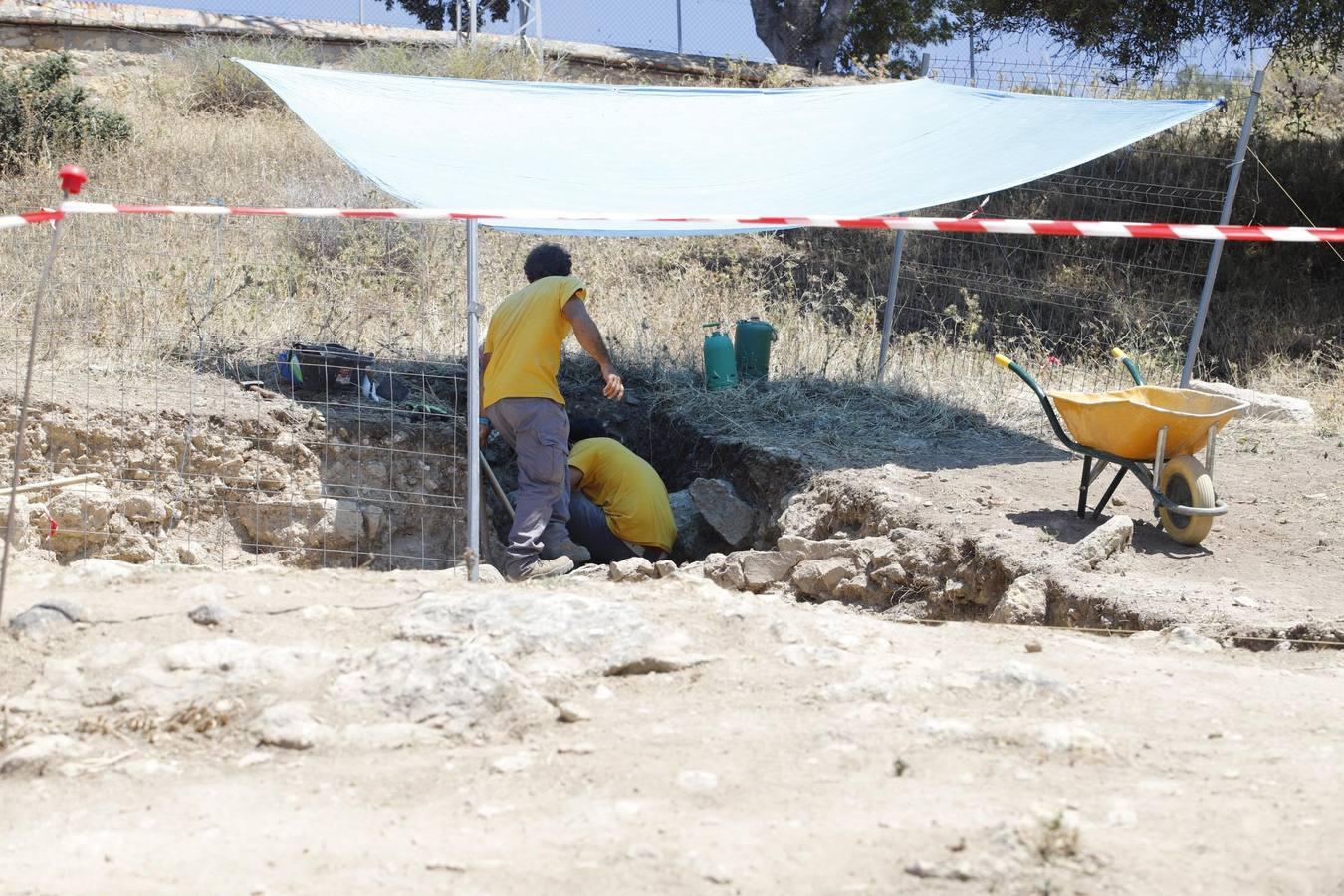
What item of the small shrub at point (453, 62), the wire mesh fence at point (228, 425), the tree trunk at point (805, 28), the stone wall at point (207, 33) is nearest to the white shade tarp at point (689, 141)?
the wire mesh fence at point (228, 425)

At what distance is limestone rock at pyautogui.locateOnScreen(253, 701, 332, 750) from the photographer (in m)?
3.10

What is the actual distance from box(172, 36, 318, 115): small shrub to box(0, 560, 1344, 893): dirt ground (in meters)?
12.9

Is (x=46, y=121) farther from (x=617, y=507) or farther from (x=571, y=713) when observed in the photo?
(x=571, y=713)

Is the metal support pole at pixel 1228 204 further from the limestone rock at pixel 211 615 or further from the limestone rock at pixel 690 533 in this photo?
the limestone rock at pixel 211 615

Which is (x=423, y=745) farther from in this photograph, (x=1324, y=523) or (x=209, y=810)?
(x=1324, y=523)

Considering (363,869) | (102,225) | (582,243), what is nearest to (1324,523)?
(363,869)

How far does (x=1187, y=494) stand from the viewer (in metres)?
5.76

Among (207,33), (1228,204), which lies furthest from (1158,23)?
(207,33)

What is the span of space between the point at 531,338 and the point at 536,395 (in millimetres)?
296

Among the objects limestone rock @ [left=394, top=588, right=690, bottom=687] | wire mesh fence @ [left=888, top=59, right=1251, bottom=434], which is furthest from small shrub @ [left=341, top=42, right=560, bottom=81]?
limestone rock @ [left=394, top=588, right=690, bottom=687]

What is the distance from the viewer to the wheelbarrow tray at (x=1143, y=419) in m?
5.61

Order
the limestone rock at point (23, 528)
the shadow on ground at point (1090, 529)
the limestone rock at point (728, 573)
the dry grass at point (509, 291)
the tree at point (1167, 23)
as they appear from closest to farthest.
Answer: the shadow on ground at point (1090, 529), the limestone rock at point (728, 573), the limestone rock at point (23, 528), the dry grass at point (509, 291), the tree at point (1167, 23)

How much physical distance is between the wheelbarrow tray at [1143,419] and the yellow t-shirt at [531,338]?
8.15 feet

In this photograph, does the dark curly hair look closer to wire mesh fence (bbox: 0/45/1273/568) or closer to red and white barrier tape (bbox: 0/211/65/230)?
wire mesh fence (bbox: 0/45/1273/568)
